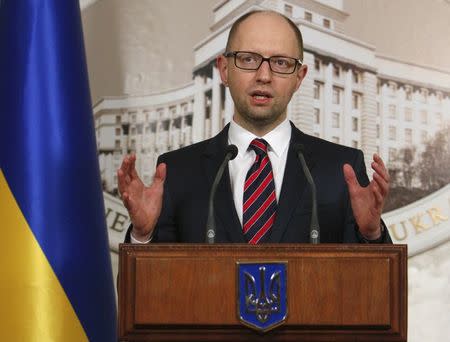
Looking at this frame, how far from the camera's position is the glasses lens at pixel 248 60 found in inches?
72.2

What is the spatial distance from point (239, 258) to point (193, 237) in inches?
19.5

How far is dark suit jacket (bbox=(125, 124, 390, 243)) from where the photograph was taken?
1691mm

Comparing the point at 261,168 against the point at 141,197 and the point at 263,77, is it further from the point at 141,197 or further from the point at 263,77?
the point at 141,197

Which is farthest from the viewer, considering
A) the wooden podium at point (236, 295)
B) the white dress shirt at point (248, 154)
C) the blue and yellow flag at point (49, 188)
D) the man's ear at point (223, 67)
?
the blue and yellow flag at point (49, 188)

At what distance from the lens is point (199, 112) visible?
10.1 ft

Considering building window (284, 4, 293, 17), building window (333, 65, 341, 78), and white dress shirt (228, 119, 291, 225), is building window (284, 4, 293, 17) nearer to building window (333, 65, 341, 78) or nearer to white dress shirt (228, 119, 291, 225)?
building window (333, 65, 341, 78)

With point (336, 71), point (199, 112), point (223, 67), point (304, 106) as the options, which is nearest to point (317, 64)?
point (336, 71)

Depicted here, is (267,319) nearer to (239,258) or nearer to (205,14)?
(239,258)

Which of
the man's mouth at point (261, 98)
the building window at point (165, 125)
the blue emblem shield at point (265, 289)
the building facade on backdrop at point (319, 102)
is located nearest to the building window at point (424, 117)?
the building facade on backdrop at point (319, 102)

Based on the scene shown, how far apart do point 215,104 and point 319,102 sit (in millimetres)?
429

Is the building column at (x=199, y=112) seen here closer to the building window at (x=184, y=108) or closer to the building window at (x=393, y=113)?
the building window at (x=184, y=108)

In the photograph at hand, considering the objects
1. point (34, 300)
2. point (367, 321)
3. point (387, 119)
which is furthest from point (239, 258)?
point (387, 119)

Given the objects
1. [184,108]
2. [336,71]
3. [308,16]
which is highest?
[308,16]

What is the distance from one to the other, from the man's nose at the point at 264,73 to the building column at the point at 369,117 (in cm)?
132
